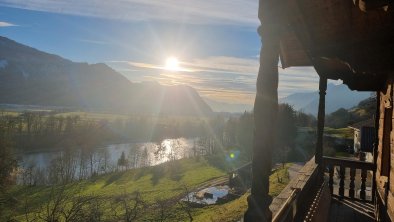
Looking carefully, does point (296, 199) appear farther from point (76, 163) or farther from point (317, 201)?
point (76, 163)

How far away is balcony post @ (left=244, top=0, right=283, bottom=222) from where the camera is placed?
3408mm

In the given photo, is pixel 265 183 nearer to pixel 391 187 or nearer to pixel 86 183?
pixel 391 187

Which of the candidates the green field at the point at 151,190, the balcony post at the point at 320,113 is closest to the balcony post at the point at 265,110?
the balcony post at the point at 320,113

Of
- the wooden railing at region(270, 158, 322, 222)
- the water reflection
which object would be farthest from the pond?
the wooden railing at region(270, 158, 322, 222)

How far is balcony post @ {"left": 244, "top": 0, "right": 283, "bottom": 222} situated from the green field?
2751 centimetres

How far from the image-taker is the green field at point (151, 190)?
1585 inches

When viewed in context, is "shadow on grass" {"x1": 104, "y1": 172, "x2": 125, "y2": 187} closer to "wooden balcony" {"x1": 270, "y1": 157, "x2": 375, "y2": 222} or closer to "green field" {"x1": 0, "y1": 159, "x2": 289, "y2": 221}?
"green field" {"x1": 0, "y1": 159, "x2": 289, "y2": 221}

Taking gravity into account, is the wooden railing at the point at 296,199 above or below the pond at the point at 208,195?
above

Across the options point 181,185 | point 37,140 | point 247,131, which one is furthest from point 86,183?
point 37,140

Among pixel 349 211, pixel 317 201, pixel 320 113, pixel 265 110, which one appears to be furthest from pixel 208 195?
pixel 265 110

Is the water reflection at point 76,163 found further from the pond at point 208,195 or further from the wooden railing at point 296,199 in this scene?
the wooden railing at point 296,199

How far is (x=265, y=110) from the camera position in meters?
3.58

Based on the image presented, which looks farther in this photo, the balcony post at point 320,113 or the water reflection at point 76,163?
the water reflection at point 76,163

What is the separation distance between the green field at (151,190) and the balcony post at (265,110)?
27.5m
